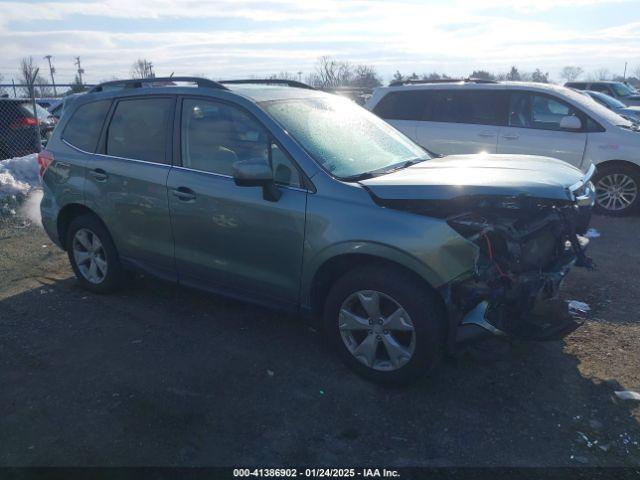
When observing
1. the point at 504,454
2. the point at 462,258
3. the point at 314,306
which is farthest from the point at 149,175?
Answer: the point at 504,454

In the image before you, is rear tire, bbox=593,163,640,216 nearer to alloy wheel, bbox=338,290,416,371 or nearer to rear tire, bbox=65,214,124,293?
alloy wheel, bbox=338,290,416,371

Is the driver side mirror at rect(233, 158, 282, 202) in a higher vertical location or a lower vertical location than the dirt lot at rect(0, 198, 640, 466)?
higher

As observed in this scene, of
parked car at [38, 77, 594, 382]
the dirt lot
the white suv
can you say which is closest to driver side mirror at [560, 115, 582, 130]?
the white suv

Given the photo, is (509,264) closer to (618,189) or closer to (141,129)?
(141,129)

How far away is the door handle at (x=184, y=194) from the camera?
4.01 metres

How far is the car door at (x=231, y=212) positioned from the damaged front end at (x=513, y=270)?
1.10 m

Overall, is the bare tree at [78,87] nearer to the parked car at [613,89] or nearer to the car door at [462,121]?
the car door at [462,121]

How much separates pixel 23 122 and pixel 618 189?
36.9 ft

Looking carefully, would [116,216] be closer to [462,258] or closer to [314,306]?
[314,306]

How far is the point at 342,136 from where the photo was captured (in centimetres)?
401

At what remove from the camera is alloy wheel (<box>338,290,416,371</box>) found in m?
3.29

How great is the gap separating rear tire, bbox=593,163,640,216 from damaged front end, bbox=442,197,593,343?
4.52 m

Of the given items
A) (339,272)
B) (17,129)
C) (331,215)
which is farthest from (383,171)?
(17,129)

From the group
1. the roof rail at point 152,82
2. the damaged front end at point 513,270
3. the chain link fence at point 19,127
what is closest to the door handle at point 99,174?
the roof rail at point 152,82
